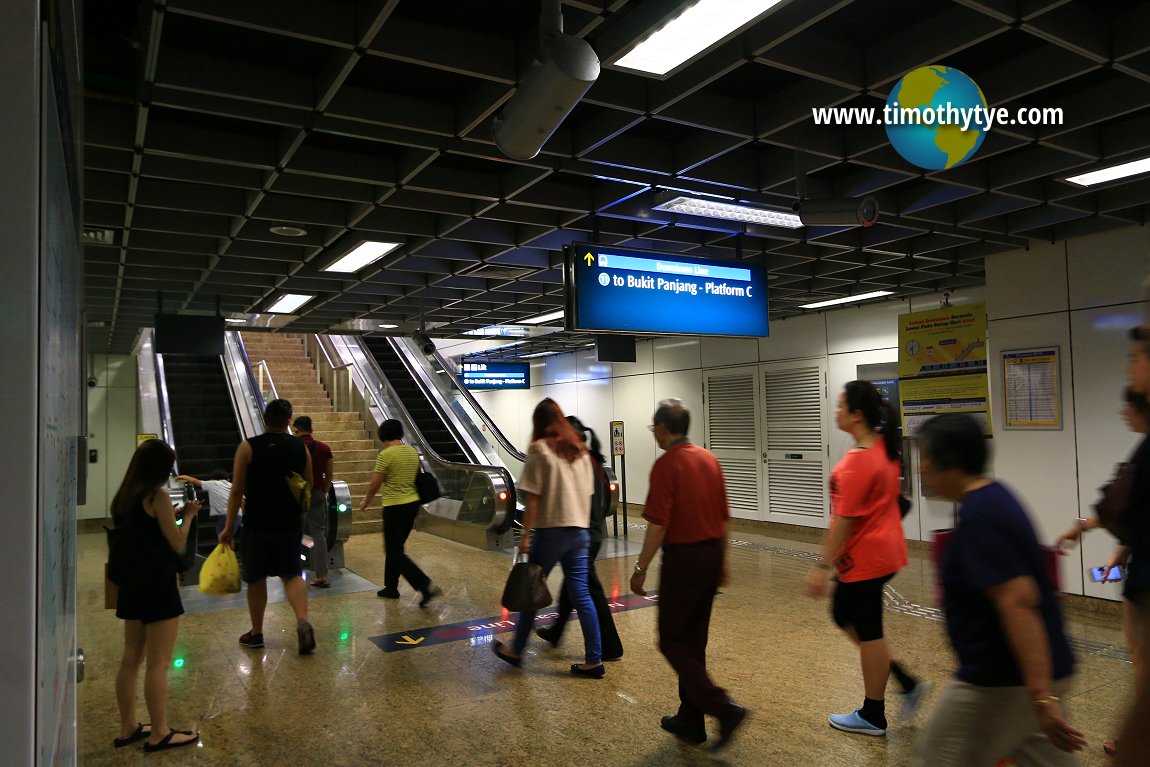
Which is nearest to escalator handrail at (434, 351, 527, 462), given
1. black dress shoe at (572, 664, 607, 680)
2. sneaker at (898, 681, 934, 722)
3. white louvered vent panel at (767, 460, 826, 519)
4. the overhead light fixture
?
white louvered vent panel at (767, 460, 826, 519)

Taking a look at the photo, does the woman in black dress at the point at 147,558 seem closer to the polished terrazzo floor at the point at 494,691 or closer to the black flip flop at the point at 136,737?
the black flip flop at the point at 136,737

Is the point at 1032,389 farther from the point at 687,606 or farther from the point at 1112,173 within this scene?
the point at 687,606

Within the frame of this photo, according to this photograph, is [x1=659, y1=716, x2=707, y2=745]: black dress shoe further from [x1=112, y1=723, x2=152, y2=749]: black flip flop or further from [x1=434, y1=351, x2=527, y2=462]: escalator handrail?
[x1=434, y1=351, x2=527, y2=462]: escalator handrail

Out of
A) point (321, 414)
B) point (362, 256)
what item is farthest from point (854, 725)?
point (321, 414)

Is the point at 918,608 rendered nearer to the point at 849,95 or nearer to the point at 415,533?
the point at 849,95

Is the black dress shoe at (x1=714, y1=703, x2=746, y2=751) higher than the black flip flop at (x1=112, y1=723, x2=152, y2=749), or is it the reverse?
the black dress shoe at (x1=714, y1=703, x2=746, y2=751)

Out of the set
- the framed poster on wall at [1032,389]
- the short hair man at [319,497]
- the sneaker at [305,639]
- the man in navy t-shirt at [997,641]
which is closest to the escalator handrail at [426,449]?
the short hair man at [319,497]

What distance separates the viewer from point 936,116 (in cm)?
402

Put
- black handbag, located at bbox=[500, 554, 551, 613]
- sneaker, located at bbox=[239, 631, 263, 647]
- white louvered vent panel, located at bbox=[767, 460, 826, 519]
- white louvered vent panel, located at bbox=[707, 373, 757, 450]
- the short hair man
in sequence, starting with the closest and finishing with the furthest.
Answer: black handbag, located at bbox=[500, 554, 551, 613] < sneaker, located at bbox=[239, 631, 263, 647] < the short hair man < white louvered vent panel, located at bbox=[767, 460, 826, 519] < white louvered vent panel, located at bbox=[707, 373, 757, 450]

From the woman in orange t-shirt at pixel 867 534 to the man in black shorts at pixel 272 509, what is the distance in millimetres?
3268

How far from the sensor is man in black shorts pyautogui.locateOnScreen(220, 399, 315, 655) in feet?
15.7

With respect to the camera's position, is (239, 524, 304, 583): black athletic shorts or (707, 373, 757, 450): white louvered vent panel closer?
(239, 524, 304, 583): black athletic shorts

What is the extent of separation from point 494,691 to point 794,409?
800 centimetres

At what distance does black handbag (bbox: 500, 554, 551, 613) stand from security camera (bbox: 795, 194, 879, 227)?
292cm
